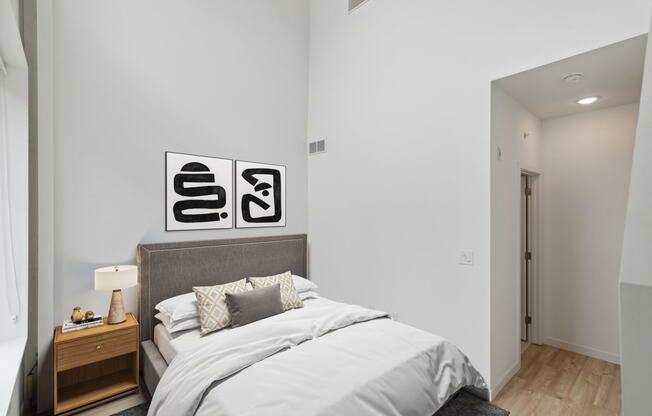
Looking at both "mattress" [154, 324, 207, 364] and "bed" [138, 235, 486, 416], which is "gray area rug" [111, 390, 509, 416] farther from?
"mattress" [154, 324, 207, 364]

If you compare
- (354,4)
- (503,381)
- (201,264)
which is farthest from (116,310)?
(354,4)

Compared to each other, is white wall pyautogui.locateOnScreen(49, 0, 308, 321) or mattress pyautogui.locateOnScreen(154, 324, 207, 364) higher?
white wall pyautogui.locateOnScreen(49, 0, 308, 321)

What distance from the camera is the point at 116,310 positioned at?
2.50 metres

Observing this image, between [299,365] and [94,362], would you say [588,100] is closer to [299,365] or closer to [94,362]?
[299,365]

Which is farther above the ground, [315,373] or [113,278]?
[113,278]

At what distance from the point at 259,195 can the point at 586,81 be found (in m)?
3.11

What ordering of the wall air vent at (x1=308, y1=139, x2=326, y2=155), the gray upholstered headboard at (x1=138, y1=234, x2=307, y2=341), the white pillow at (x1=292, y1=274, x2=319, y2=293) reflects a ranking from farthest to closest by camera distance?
the wall air vent at (x1=308, y1=139, x2=326, y2=155) → the white pillow at (x1=292, y1=274, x2=319, y2=293) → the gray upholstered headboard at (x1=138, y1=234, x2=307, y2=341)

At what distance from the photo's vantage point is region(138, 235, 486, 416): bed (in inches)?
→ 58.6

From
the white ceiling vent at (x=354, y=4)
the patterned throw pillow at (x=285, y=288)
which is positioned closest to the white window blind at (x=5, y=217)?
the patterned throw pillow at (x=285, y=288)

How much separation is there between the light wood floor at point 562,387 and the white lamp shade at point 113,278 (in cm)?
304

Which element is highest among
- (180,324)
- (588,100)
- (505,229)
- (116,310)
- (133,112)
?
(588,100)

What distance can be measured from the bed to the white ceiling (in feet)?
6.92

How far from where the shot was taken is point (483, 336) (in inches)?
99.0

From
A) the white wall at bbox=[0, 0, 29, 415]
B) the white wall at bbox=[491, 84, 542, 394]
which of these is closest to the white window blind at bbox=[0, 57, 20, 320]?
the white wall at bbox=[0, 0, 29, 415]
